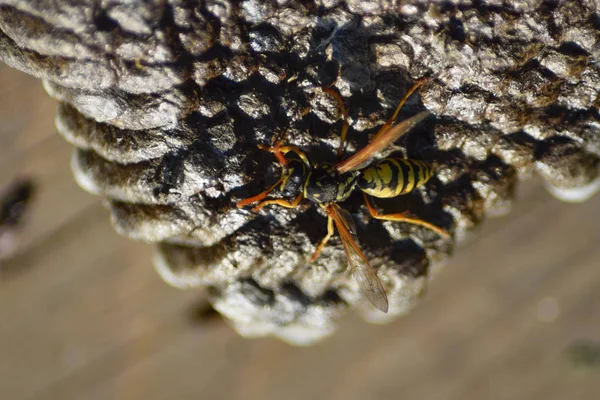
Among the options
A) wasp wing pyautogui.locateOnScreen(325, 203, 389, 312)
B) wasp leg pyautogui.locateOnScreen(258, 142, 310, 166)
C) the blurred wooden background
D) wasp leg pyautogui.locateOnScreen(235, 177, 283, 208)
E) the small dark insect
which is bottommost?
the blurred wooden background

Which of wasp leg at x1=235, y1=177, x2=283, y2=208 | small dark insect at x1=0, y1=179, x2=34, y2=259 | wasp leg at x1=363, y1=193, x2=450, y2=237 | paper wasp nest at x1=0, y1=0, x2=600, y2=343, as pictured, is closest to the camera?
paper wasp nest at x1=0, y1=0, x2=600, y2=343

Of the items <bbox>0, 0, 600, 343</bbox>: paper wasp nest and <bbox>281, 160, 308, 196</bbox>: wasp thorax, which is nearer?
<bbox>0, 0, 600, 343</bbox>: paper wasp nest

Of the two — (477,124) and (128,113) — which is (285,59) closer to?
(128,113)

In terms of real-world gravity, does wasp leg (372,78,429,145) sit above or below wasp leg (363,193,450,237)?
above

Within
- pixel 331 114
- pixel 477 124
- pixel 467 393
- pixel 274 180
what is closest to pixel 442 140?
pixel 477 124

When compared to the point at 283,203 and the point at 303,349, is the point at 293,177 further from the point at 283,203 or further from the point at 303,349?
the point at 303,349

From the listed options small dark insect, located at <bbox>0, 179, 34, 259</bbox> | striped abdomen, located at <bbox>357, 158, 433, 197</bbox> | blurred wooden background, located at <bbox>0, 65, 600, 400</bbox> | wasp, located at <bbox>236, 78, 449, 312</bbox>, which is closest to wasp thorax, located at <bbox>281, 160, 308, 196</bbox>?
wasp, located at <bbox>236, 78, 449, 312</bbox>

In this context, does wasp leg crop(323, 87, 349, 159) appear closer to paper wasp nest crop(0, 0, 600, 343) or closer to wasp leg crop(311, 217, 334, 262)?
paper wasp nest crop(0, 0, 600, 343)
